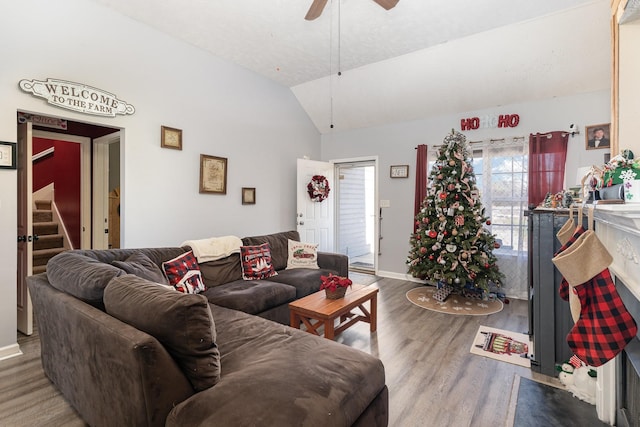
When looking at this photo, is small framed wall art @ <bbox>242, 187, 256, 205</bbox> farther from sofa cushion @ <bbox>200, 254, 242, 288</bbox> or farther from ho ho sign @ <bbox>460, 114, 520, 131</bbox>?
ho ho sign @ <bbox>460, 114, 520, 131</bbox>

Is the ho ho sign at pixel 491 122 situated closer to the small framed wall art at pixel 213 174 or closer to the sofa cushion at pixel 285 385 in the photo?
the small framed wall art at pixel 213 174

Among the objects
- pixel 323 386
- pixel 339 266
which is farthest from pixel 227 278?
pixel 323 386

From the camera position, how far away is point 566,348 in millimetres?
2184

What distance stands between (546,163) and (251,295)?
383cm

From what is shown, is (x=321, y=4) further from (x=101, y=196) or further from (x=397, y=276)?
A: (x=397, y=276)

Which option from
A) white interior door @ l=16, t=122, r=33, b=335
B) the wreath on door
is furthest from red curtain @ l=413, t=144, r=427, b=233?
white interior door @ l=16, t=122, r=33, b=335

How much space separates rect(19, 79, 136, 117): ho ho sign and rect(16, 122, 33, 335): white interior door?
399mm

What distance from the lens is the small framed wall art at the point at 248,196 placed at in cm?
446

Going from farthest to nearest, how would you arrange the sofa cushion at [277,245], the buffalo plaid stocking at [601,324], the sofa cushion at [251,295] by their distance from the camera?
the sofa cushion at [277,245] < the sofa cushion at [251,295] < the buffalo plaid stocking at [601,324]

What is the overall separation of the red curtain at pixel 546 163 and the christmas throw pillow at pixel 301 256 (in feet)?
9.02

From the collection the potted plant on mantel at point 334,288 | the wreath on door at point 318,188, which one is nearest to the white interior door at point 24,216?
the potted plant on mantel at point 334,288

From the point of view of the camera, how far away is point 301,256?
3.82 meters

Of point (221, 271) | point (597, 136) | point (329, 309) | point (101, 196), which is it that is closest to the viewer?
point (329, 309)

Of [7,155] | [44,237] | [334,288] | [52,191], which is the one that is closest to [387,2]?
[334,288]
